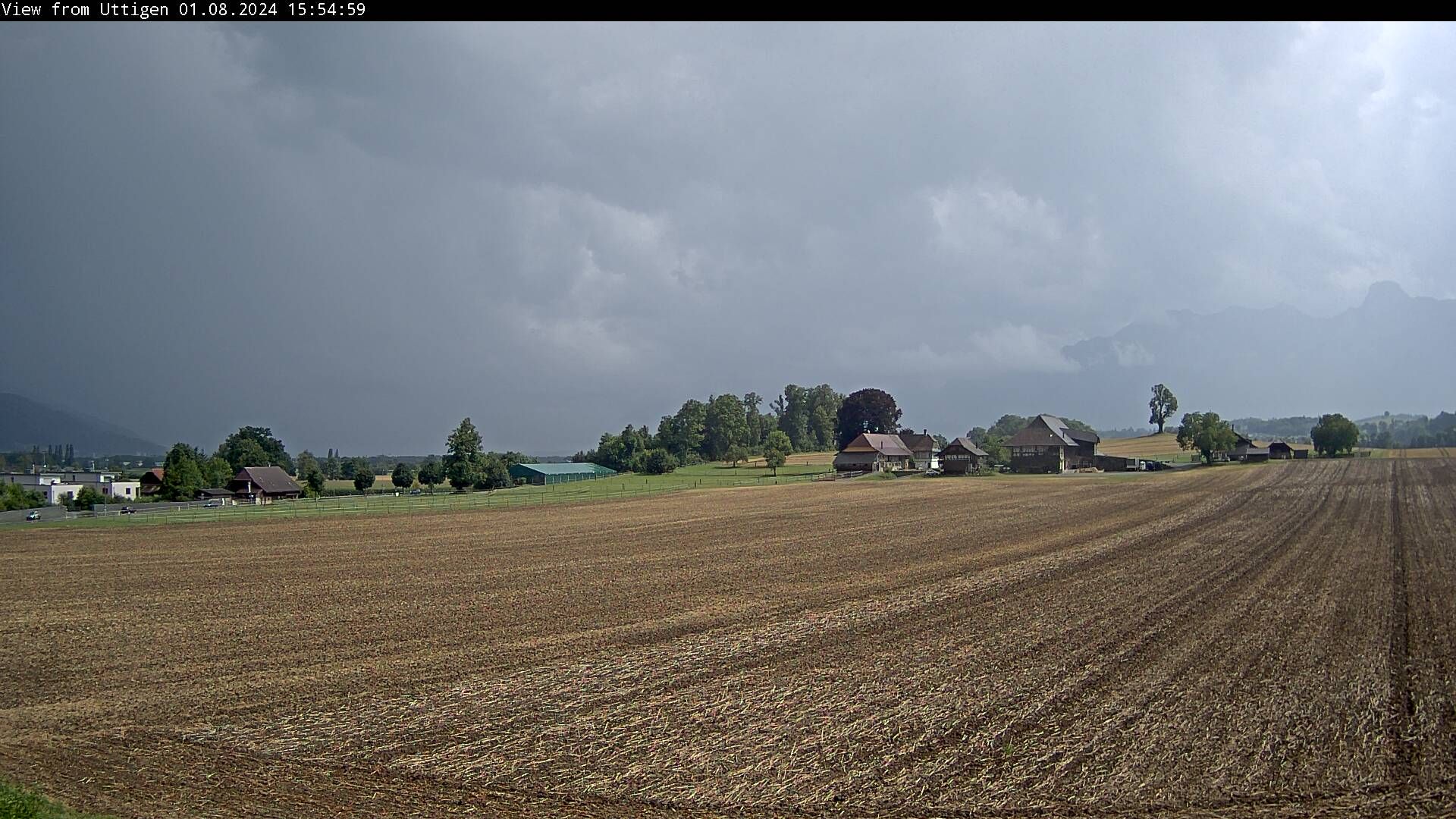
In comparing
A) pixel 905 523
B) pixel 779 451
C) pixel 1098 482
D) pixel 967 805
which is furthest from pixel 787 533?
pixel 779 451

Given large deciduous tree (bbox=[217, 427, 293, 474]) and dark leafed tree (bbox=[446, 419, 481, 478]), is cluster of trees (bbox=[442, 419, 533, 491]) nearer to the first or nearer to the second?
dark leafed tree (bbox=[446, 419, 481, 478])

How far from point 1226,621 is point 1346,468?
255ft

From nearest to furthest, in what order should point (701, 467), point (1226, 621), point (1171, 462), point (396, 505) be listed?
point (1226, 621)
point (396, 505)
point (1171, 462)
point (701, 467)

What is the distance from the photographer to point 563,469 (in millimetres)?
118625

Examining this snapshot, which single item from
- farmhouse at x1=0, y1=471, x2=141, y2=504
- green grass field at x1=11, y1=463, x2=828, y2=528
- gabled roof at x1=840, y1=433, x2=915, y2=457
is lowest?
green grass field at x1=11, y1=463, x2=828, y2=528

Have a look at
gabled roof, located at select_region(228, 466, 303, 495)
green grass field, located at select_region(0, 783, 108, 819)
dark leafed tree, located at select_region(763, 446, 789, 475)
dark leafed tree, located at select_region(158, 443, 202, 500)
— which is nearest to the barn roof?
gabled roof, located at select_region(228, 466, 303, 495)

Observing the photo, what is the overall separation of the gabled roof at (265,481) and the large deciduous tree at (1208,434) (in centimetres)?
11138

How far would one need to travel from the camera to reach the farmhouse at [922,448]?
115812mm

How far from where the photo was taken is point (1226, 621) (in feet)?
51.9

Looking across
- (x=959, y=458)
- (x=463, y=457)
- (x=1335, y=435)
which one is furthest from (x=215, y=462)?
(x=1335, y=435)

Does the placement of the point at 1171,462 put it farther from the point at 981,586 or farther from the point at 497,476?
the point at 981,586

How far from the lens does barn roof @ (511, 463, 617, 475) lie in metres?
110

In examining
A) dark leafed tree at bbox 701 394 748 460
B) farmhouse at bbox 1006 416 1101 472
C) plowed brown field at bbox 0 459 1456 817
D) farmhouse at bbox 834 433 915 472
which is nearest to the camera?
plowed brown field at bbox 0 459 1456 817

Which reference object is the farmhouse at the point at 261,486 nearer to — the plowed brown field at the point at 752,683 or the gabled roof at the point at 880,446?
the plowed brown field at the point at 752,683
